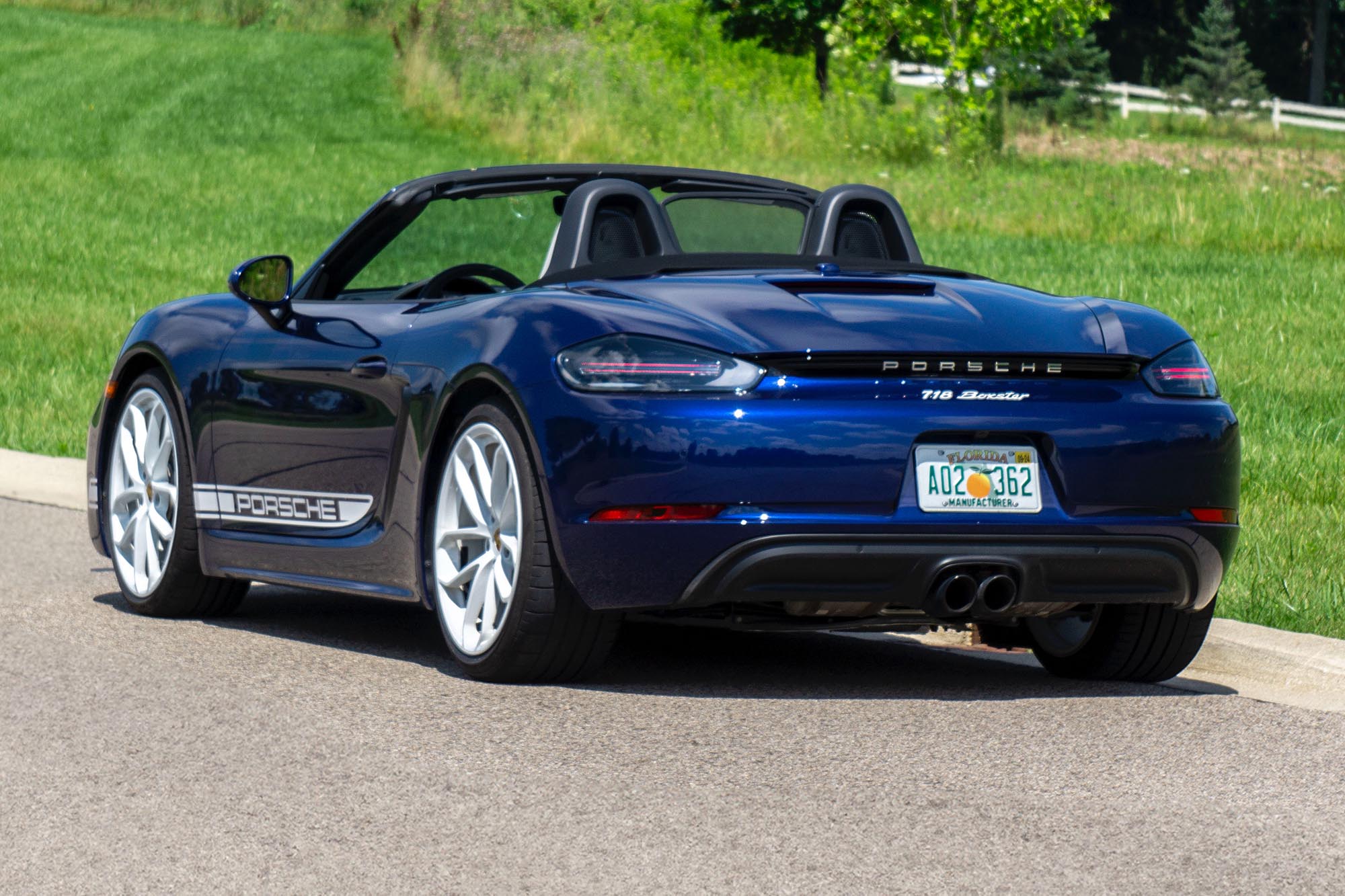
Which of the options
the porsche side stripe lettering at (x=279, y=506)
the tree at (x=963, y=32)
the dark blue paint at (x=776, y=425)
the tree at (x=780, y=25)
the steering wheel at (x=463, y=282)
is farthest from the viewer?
the tree at (x=780, y=25)

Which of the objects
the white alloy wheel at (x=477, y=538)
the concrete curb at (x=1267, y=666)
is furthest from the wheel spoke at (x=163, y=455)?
the concrete curb at (x=1267, y=666)

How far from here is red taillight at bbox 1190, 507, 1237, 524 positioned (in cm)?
560

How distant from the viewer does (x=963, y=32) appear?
32500 millimetres

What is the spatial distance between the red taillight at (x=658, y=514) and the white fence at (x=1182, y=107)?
47878mm

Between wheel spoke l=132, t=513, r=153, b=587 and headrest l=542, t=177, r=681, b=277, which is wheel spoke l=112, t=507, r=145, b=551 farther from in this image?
headrest l=542, t=177, r=681, b=277

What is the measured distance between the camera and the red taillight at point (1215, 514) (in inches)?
221

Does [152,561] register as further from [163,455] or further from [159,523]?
[163,455]

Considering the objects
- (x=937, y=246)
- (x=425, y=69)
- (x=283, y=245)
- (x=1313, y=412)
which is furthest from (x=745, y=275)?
(x=425, y=69)

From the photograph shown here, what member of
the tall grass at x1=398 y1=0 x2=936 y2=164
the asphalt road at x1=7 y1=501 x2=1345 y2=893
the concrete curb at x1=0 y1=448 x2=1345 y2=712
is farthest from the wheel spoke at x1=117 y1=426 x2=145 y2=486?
the tall grass at x1=398 y1=0 x2=936 y2=164

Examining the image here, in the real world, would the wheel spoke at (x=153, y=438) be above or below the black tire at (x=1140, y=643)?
above

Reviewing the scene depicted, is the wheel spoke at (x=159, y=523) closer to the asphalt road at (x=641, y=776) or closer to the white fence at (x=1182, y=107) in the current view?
the asphalt road at (x=641, y=776)

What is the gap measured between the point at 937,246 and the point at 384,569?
50.3ft

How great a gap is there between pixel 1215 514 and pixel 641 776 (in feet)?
5.88

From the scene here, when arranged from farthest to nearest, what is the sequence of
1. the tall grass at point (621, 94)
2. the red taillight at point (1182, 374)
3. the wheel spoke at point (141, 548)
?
the tall grass at point (621, 94), the wheel spoke at point (141, 548), the red taillight at point (1182, 374)
